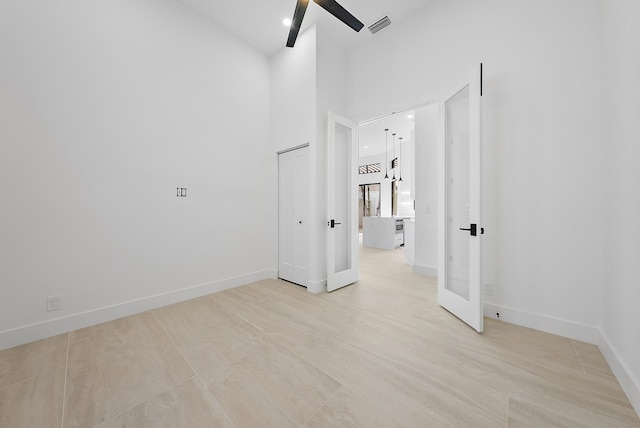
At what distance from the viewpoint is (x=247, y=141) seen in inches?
144

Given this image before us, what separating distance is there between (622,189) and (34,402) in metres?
4.08

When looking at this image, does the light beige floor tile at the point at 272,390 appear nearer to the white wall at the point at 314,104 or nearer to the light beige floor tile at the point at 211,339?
the light beige floor tile at the point at 211,339

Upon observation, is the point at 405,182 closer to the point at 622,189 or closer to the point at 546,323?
the point at 546,323

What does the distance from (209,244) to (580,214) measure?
4.08 metres

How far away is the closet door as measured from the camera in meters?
Result: 3.54

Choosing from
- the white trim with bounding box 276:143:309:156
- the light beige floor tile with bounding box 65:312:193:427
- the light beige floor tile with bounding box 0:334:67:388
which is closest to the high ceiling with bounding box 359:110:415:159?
the white trim with bounding box 276:143:309:156

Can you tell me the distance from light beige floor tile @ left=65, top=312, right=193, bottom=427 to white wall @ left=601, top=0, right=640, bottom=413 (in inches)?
115

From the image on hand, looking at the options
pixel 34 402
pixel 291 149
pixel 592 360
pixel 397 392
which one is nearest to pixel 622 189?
pixel 592 360

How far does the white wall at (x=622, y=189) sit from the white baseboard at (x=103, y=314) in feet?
12.5

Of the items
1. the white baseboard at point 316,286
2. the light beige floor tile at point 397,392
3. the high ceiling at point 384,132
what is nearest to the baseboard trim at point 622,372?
the light beige floor tile at point 397,392

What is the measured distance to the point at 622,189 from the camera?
5.28 feet

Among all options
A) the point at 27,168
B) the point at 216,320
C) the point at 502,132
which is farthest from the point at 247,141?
the point at 502,132

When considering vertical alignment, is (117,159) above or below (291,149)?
below

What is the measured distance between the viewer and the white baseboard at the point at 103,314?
6.60 feet
